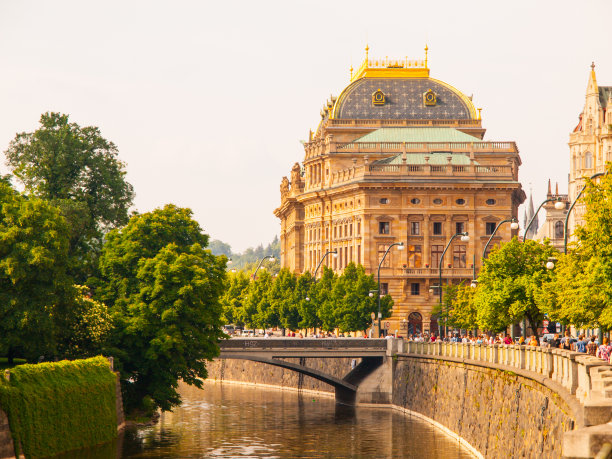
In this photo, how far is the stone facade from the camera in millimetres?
47000

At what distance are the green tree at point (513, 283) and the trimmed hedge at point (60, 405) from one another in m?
25.0

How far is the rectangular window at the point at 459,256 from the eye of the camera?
506ft

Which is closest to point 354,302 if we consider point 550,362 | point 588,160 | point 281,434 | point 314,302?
point 314,302

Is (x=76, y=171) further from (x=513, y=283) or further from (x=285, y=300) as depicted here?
(x=285, y=300)

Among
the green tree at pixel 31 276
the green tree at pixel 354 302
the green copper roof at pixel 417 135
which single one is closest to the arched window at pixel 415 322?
the green tree at pixel 354 302

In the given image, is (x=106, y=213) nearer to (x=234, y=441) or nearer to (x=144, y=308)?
(x=144, y=308)

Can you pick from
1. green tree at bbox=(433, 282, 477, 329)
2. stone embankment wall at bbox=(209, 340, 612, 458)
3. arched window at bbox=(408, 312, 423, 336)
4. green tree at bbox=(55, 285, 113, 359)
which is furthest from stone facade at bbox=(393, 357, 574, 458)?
arched window at bbox=(408, 312, 423, 336)

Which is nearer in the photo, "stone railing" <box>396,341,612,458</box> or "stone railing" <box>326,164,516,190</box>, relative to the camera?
"stone railing" <box>396,341,612,458</box>

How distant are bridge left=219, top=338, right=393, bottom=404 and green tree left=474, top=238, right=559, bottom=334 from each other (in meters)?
21.7

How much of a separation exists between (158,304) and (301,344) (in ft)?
75.6

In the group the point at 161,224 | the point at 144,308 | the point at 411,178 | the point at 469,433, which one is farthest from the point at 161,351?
the point at 411,178

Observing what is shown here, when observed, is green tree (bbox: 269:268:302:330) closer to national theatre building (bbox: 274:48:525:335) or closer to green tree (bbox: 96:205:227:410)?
national theatre building (bbox: 274:48:525:335)

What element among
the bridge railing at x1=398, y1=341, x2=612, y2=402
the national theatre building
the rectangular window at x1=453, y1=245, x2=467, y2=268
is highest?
the national theatre building

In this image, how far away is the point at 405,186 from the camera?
155375 millimetres
